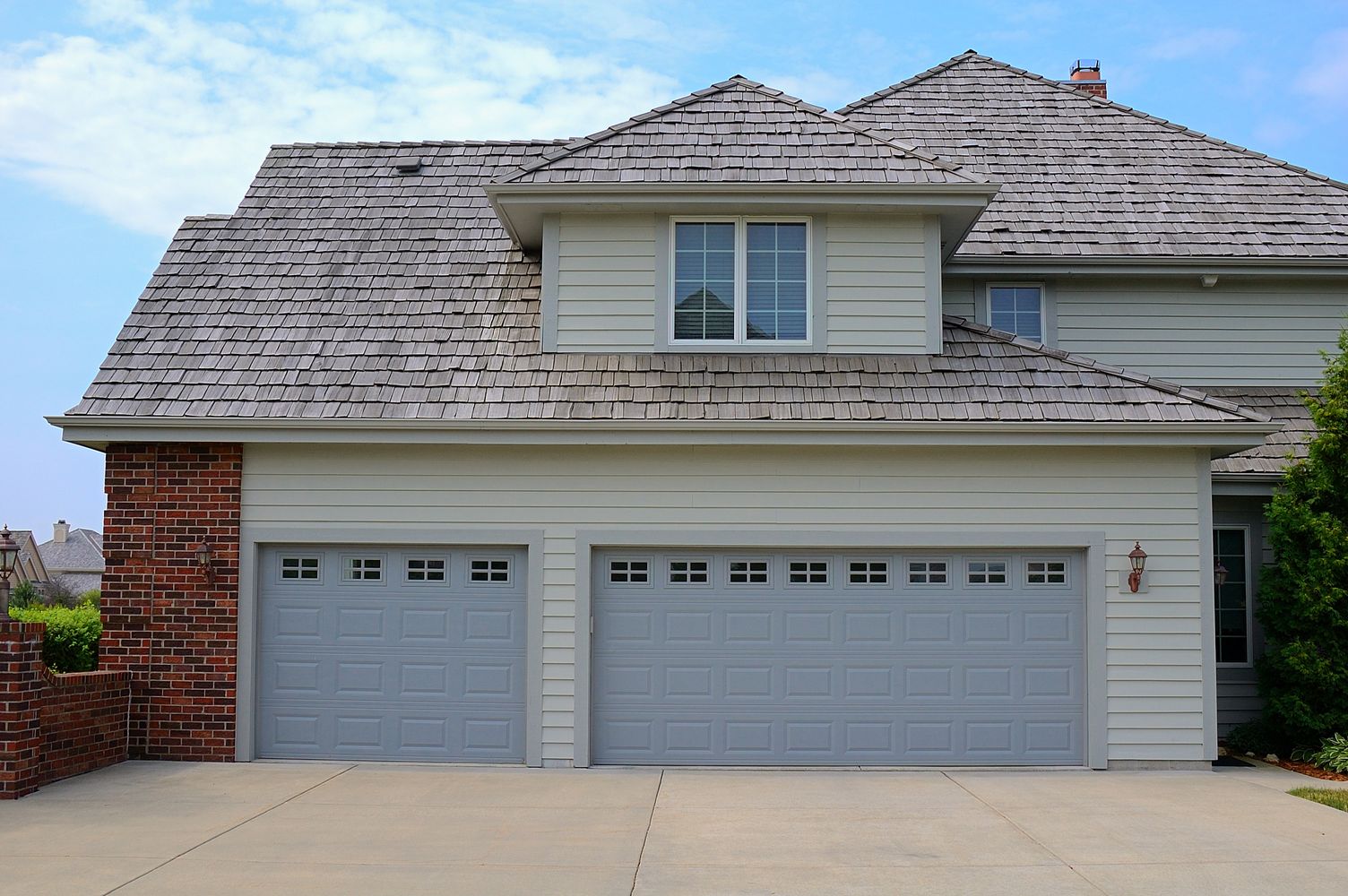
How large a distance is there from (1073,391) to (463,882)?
6959mm

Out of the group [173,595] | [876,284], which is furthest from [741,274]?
[173,595]

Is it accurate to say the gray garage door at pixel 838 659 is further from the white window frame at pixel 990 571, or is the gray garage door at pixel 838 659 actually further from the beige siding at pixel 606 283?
the beige siding at pixel 606 283

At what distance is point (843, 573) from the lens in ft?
35.6

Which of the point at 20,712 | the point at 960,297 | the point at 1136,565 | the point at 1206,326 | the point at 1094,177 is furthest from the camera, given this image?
the point at 1094,177

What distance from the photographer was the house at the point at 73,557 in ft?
171

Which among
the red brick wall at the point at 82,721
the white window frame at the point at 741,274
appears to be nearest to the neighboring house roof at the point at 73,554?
the red brick wall at the point at 82,721

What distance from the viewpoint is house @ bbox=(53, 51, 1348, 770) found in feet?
34.6

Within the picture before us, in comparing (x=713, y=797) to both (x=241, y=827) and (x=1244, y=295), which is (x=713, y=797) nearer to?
(x=241, y=827)

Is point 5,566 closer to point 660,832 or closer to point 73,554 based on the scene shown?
point 660,832

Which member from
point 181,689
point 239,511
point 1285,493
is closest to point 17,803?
point 181,689

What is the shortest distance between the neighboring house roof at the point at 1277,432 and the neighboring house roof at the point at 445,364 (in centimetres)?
174

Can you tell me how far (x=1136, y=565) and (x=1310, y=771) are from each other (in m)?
2.48

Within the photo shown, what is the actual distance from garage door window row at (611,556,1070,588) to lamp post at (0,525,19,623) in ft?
16.2

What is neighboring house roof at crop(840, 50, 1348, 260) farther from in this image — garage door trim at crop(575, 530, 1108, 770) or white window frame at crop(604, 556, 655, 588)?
white window frame at crop(604, 556, 655, 588)
